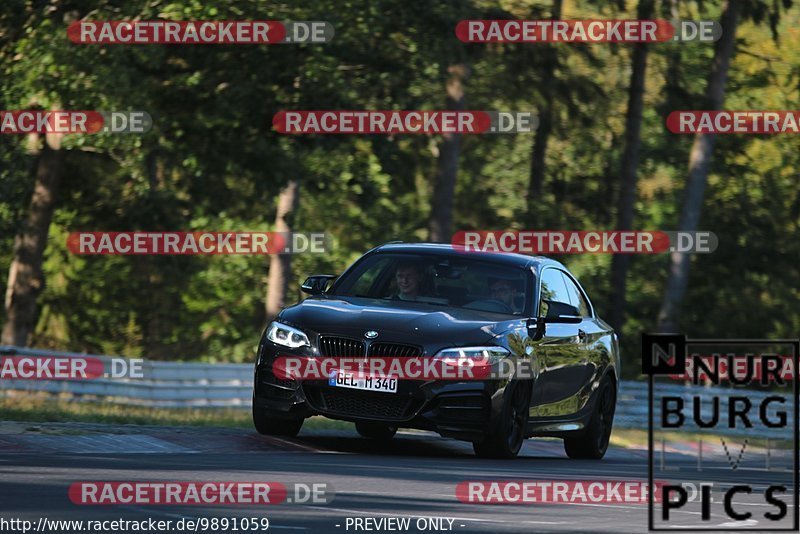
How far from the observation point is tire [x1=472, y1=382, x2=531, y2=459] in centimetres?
1328

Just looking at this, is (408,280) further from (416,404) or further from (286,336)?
(416,404)

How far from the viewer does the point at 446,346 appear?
42.4ft

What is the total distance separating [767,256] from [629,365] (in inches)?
178

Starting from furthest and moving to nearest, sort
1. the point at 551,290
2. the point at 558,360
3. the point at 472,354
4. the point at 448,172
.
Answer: the point at 448,172
the point at 551,290
the point at 558,360
the point at 472,354

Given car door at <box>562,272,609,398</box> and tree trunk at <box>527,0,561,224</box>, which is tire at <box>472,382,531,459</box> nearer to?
car door at <box>562,272,609,398</box>

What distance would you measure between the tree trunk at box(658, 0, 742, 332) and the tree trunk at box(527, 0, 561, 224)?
150 inches

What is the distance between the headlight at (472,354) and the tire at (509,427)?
0.30m

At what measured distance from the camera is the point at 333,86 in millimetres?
30453

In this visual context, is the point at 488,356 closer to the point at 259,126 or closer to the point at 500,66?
the point at 259,126

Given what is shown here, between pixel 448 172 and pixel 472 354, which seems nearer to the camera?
pixel 472 354

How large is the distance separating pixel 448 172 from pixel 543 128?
331 inches

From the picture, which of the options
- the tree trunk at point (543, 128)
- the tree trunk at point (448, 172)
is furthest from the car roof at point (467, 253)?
the tree trunk at point (543, 128)

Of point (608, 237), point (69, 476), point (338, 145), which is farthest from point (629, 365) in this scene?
point (69, 476)

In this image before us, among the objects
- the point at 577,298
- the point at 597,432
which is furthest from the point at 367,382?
the point at 597,432
